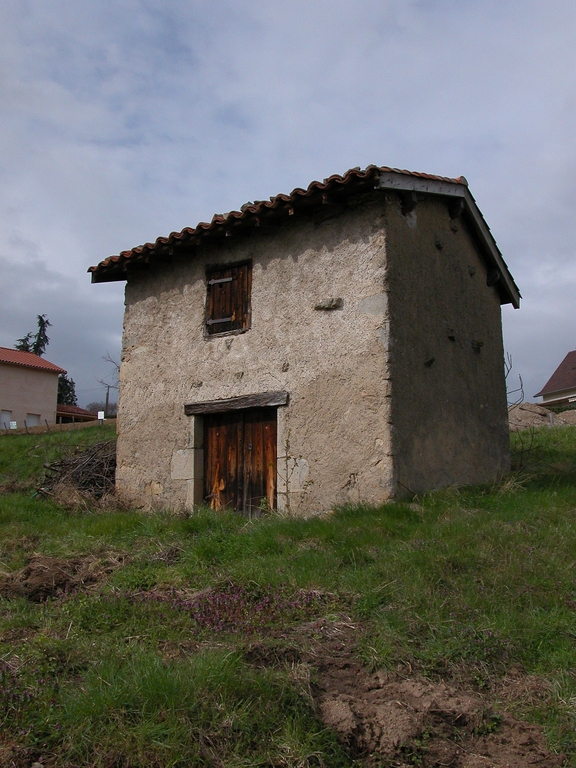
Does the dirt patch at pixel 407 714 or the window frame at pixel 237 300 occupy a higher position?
the window frame at pixel 237 300

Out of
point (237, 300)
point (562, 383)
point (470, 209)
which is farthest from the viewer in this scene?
point (562, 383)

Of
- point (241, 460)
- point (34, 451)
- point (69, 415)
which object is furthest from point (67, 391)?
point (241, 460)

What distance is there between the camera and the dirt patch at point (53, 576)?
538cm

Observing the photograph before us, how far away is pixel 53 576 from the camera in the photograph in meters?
5.62

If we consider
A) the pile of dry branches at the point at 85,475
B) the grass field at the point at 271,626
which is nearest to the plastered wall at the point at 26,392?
the pile of dry branches at the point at 85,475

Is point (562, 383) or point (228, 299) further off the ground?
point (562, 383)

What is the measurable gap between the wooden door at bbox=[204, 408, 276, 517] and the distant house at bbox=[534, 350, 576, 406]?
113ft

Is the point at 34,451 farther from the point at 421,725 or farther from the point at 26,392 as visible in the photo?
the point at 26,392

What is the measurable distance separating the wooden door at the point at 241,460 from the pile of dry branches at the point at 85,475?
191 cm

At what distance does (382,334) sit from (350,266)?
1.03m

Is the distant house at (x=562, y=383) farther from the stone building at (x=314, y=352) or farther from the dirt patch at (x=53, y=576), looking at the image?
the dirt patch at (x=53, y=576)

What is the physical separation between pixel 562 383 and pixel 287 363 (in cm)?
3662

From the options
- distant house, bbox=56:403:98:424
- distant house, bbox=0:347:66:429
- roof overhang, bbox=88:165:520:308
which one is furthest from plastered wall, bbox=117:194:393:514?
distant house, bbox=56:403:98:424

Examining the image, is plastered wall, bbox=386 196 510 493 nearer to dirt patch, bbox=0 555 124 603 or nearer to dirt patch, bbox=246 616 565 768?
dirt patch, bbox=0 555 124 603
